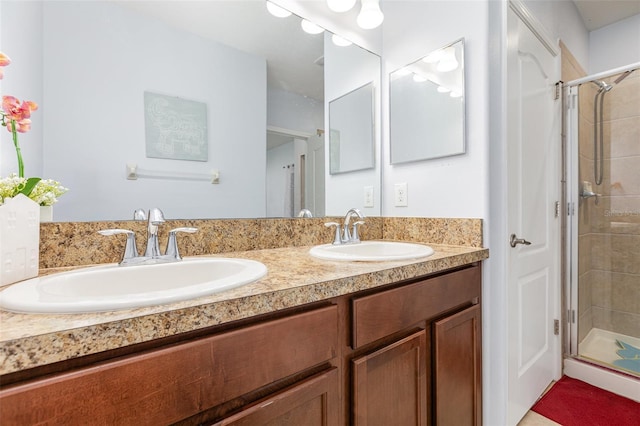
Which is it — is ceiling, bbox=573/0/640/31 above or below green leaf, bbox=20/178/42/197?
above

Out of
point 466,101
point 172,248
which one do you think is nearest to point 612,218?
point 466,101

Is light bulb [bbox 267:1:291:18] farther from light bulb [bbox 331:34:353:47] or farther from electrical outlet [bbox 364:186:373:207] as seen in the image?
electrical outlet [bbox 364:186:373:207]

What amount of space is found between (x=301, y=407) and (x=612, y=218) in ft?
8.26

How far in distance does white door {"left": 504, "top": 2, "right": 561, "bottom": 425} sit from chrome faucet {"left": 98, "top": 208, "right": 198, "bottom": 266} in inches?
48.8

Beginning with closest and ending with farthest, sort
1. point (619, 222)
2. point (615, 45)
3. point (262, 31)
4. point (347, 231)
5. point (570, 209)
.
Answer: point (262, 31) < point (347, 231) < point (570, 209) < point (619, 222) < point (615, 45)

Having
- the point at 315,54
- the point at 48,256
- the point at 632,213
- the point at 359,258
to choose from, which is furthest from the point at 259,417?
the point at 632,213

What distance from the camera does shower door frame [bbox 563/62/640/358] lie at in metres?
1.88

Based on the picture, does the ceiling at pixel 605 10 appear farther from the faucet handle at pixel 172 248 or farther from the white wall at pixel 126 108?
the faucet handle at pixel 172 248

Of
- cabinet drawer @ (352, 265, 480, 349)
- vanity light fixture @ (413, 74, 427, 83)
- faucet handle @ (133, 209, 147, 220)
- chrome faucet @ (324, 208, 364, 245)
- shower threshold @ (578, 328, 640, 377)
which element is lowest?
shower threshold @ (578, 328, 640, 377)

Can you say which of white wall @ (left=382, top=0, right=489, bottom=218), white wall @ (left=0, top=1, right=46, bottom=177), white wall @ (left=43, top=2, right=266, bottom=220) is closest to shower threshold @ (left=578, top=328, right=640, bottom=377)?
white wall @ (left=382, top=0, right=489, bottom=218)

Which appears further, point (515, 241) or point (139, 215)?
point (515, 241)

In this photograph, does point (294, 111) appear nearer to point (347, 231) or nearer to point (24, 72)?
point (347, 231)

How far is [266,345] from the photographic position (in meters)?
0.59

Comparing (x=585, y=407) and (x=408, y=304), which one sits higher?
(x=408, y=304)
